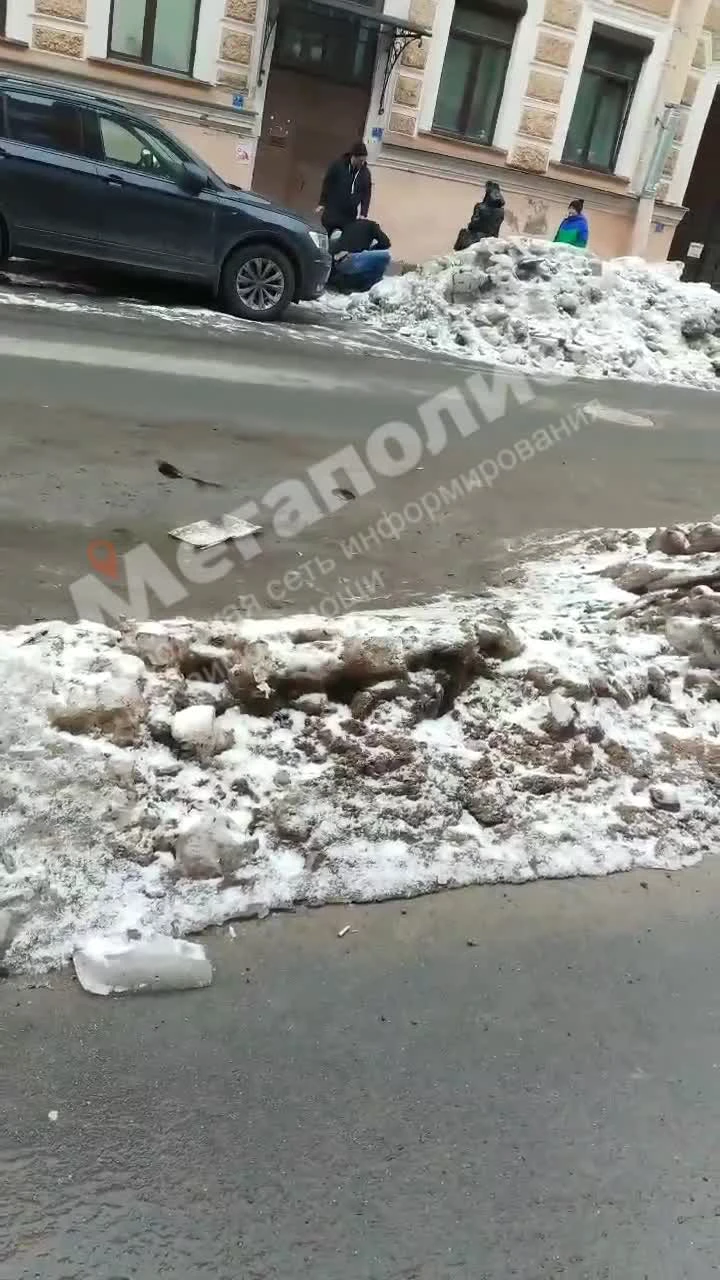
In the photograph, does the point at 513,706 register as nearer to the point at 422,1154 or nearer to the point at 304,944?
the point at 304,944

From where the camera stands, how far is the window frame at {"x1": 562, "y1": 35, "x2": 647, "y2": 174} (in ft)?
56.2

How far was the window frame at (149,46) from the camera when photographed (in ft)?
47.0

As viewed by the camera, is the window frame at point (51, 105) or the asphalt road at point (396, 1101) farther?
the window frame at point (51, 105)

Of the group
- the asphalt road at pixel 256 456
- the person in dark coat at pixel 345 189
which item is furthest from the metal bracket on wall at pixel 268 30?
the asphalt road at pixel 256 456

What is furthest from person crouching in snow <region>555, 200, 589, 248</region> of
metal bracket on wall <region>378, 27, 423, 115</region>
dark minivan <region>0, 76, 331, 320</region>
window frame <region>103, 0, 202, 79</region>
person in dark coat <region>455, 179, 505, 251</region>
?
dark minivan <region>0, 76, 331, 320</region>

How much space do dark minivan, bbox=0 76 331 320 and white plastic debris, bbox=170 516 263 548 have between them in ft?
19.9

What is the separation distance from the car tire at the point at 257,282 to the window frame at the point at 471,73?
288 inches

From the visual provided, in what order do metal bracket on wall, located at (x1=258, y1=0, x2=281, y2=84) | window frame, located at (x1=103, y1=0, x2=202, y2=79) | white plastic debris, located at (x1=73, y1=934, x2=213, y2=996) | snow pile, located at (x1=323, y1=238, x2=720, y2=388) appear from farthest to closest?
metal bracket on wall, located at (x1=258, y1=0, x2=281, y2=84) < window frame, located at (x1=103, y1=0, x2=202, y2=79) < snow pile, located at (x1=323, y1=238, x2=720, y2=388) < white plastic debris, located at (x1=73, y1=934, x2=213, y2=996)

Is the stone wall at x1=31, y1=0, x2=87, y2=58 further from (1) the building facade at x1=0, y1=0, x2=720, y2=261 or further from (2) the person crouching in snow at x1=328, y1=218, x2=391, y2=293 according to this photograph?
(2) the person crouching in snow at x1=328, y1=218, x2=391, y2=293

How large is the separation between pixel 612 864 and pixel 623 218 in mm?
18001

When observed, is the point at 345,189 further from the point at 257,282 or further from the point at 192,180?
the point at 192,180

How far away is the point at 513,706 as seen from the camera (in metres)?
3.72

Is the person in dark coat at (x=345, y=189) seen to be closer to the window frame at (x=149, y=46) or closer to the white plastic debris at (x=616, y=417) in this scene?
the window frame at (x=149, y=46)

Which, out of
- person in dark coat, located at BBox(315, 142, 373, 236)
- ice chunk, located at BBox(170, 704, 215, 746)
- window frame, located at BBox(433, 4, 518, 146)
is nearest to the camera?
ice chunk, located at BBox(170, 704, 215, 746)
